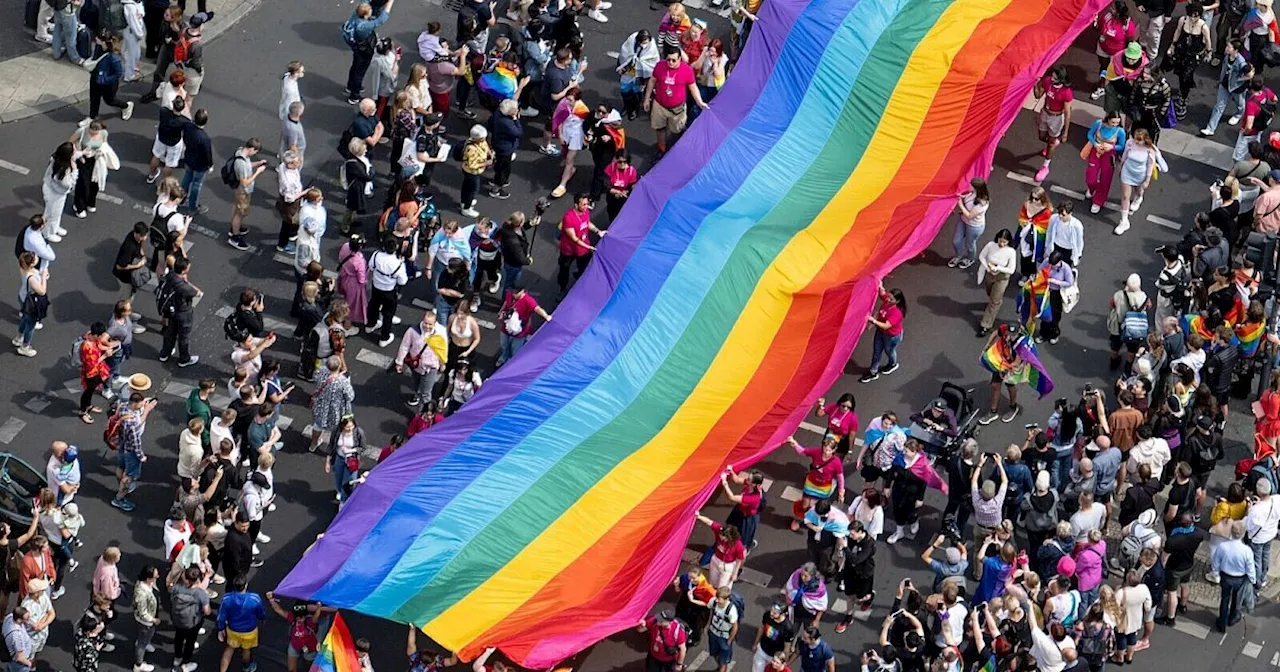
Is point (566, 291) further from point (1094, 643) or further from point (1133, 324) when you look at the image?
point (1094, 643)

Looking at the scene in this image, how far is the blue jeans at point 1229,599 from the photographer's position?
3112cm

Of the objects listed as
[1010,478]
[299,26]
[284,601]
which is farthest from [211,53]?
[1010,478]

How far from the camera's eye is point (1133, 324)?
3428cm

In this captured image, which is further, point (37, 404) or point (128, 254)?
point (128, 254)

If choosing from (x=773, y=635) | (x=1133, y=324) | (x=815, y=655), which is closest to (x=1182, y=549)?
(x=1133, y=324)

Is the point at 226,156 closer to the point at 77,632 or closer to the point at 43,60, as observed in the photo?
the point at 43,60

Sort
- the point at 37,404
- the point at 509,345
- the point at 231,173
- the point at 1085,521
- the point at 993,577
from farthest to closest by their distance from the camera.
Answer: the point at 231,173, the point at 509,345, the point at 37,404, the point at 1085,521, the point at 993,577

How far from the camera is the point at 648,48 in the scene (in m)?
37.7

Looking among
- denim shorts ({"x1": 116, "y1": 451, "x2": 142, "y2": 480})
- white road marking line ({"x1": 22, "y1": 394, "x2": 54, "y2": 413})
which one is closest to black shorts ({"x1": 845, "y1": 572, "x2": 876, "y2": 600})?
denim shorts ({"x1": 116, "y1": 451, "x2": 142, "y2": 480})

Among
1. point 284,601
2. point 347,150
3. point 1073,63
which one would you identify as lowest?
point 284,601

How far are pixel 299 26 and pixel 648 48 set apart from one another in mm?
6047

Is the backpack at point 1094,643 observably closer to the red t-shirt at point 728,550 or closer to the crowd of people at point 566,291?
the crowd of people at point 566,291

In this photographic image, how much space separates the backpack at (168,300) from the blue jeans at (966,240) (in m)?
11.2

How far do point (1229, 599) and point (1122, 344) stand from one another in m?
4.82
